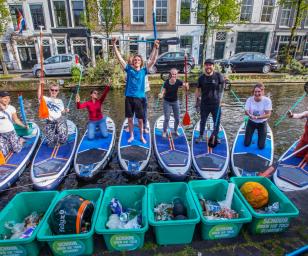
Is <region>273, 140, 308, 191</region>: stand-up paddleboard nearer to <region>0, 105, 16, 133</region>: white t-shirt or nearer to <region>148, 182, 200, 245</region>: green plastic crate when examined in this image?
<region>148, 182, 200, 245</region>: green plastic crate

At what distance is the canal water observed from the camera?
5730 mm

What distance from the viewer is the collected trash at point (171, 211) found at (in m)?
3.68

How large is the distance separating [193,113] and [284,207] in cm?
712

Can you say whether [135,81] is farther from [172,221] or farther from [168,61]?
[168,61]

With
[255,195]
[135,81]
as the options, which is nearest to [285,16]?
[135,81]

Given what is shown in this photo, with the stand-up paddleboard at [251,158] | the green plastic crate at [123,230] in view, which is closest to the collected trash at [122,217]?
the green plastic crate at [123,230]

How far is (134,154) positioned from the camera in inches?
235

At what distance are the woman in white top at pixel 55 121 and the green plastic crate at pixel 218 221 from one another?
4246mm

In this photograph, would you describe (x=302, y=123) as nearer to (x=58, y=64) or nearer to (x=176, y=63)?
(x=176, y=63)

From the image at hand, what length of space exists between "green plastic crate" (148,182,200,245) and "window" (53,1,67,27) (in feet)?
77.5

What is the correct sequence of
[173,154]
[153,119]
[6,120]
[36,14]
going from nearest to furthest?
[6,120] < [173,154] < [153,119] < [36,14]

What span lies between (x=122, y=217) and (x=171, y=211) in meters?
0.88

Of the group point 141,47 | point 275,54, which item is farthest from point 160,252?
point 275,54

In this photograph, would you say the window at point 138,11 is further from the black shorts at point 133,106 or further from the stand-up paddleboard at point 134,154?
the black shorts at point 133,106
